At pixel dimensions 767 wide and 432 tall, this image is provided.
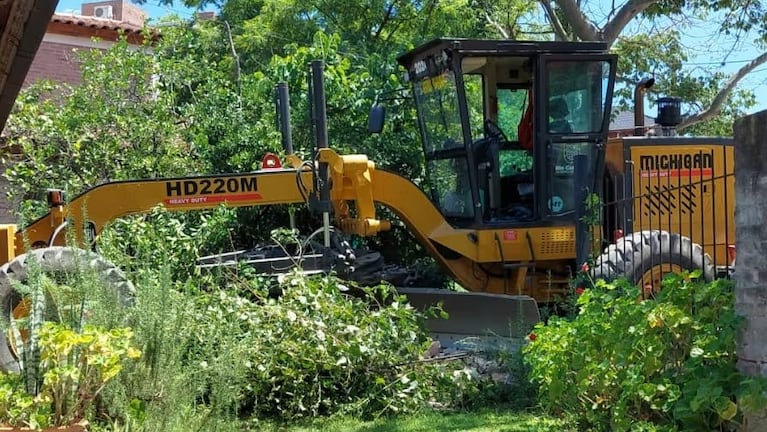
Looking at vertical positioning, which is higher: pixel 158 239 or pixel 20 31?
pixel 20 31

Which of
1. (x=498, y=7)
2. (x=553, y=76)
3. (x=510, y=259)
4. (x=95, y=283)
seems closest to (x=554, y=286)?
(x=510, y=259)

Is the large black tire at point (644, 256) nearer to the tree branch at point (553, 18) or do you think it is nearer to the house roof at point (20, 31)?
the house roof at point (20, 31)

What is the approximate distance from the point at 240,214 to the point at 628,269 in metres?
4.66

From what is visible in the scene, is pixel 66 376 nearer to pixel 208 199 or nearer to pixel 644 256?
pixel 208 199

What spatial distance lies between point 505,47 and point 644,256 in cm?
251

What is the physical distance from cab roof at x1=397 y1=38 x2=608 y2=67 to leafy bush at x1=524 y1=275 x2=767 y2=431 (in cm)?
397

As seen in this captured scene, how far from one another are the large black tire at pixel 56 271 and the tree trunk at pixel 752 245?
11.3 ft

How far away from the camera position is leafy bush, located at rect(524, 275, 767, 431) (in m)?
3.99

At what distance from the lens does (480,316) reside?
786 cm

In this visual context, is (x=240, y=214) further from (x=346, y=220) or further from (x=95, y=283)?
(x=95, y=283)

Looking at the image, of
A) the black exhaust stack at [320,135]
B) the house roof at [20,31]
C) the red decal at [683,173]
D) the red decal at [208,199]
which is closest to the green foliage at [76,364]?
the house roof at [20,31]

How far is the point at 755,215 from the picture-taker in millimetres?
4090

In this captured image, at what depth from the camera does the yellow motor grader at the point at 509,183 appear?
7801 mm

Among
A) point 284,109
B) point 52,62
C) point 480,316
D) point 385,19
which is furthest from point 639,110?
point 52,62
